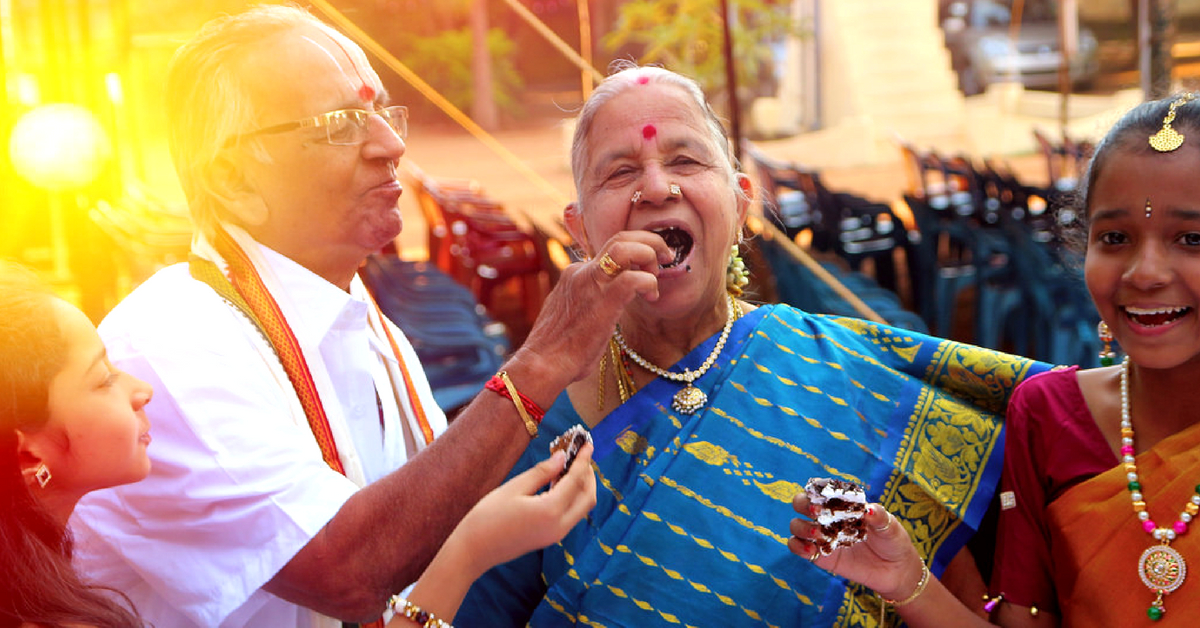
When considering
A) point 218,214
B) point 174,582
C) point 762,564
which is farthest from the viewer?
point 218,214

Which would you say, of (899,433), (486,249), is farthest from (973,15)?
(899,433)

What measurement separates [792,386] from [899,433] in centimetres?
21

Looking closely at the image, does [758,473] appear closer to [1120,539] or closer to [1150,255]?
[1120,539]

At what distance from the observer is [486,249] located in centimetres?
636

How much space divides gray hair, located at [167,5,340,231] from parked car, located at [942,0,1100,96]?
17055mm

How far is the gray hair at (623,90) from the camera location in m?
1.92

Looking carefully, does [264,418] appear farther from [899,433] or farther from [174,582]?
[899,433]

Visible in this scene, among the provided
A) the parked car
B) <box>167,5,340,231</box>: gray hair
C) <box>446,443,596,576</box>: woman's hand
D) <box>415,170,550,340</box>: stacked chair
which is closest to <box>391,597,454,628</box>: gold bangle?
<box>446,443,596,576</box>: woman's hand

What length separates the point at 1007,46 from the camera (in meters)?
17.1

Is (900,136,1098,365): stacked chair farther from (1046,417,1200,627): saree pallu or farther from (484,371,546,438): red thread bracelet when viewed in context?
(484,371,546,438): red thread bracelet

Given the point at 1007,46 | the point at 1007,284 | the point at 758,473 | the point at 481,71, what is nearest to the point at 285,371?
the point at 758,473

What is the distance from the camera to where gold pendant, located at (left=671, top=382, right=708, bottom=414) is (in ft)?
6.19

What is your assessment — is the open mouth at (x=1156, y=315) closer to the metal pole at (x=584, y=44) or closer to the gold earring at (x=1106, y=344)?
the gold earring at (x=1106, y=344)

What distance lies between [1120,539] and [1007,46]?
57.4 feet
